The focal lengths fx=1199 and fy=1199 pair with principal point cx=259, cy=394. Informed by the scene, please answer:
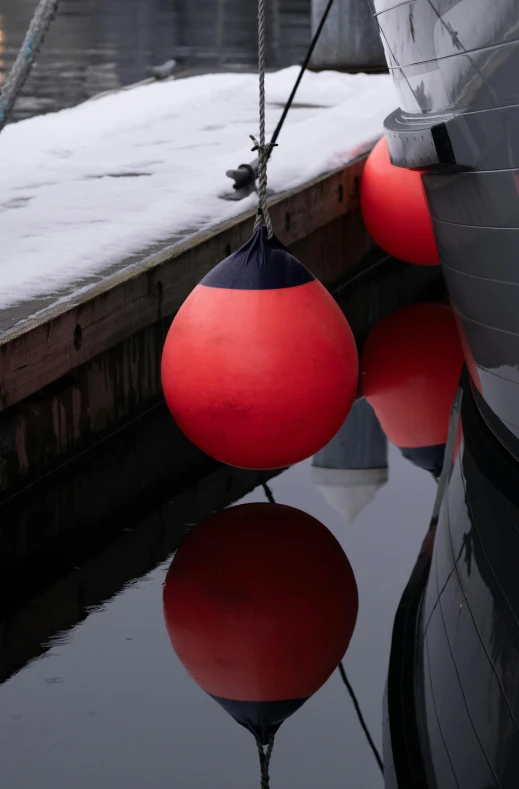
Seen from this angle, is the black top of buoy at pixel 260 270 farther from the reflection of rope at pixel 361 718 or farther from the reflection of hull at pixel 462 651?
the reflection of rope at pixel 361 718

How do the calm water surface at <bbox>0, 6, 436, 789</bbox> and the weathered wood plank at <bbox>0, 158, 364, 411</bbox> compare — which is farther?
the weathered wood plank at <bbox>0, 158, 364, 411</bbox>

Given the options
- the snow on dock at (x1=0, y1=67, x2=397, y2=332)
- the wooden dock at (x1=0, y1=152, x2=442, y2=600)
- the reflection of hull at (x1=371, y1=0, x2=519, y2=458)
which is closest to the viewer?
the reflection of hull at (x1=371, y1=0, x2=519, y2=458)

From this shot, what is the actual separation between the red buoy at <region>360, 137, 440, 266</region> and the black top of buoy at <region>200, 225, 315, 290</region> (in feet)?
7.22

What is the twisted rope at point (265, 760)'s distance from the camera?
2457mm

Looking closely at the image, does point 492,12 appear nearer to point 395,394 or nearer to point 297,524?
point 297,524

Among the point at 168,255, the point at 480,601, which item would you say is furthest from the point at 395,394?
the point at 480,601

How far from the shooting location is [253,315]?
3506mm

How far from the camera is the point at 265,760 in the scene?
8.29ft

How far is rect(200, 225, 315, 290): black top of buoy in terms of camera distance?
3.55m

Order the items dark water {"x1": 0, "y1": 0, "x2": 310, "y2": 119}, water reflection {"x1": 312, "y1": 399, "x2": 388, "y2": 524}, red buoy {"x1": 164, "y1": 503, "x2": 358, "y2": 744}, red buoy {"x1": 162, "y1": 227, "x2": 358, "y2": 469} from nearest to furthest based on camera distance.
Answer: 1. red buoy {"x1": 164, "y1": 503, "x2": 358, "y2": 744}
2. red buoy {"x1": 162, "y1": 227, "x2": 358, "y2": 469}
3. water reflection {"x1": 312, "y1": 399, "x2": 388, "y2": 524}
4. dark water {"x1": 0, "y1": 0, "x2": 310, "y2": 119}

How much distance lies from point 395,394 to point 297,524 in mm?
1400

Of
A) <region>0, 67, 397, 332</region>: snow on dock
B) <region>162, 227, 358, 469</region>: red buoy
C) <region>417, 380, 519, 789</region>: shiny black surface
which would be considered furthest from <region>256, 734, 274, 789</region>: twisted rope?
<region>0, 67, 397, 332</region>: snow on dock

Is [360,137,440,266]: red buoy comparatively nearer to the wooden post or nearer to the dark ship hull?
the dark ship hull

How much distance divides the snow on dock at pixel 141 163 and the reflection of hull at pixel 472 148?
3.99 ft
